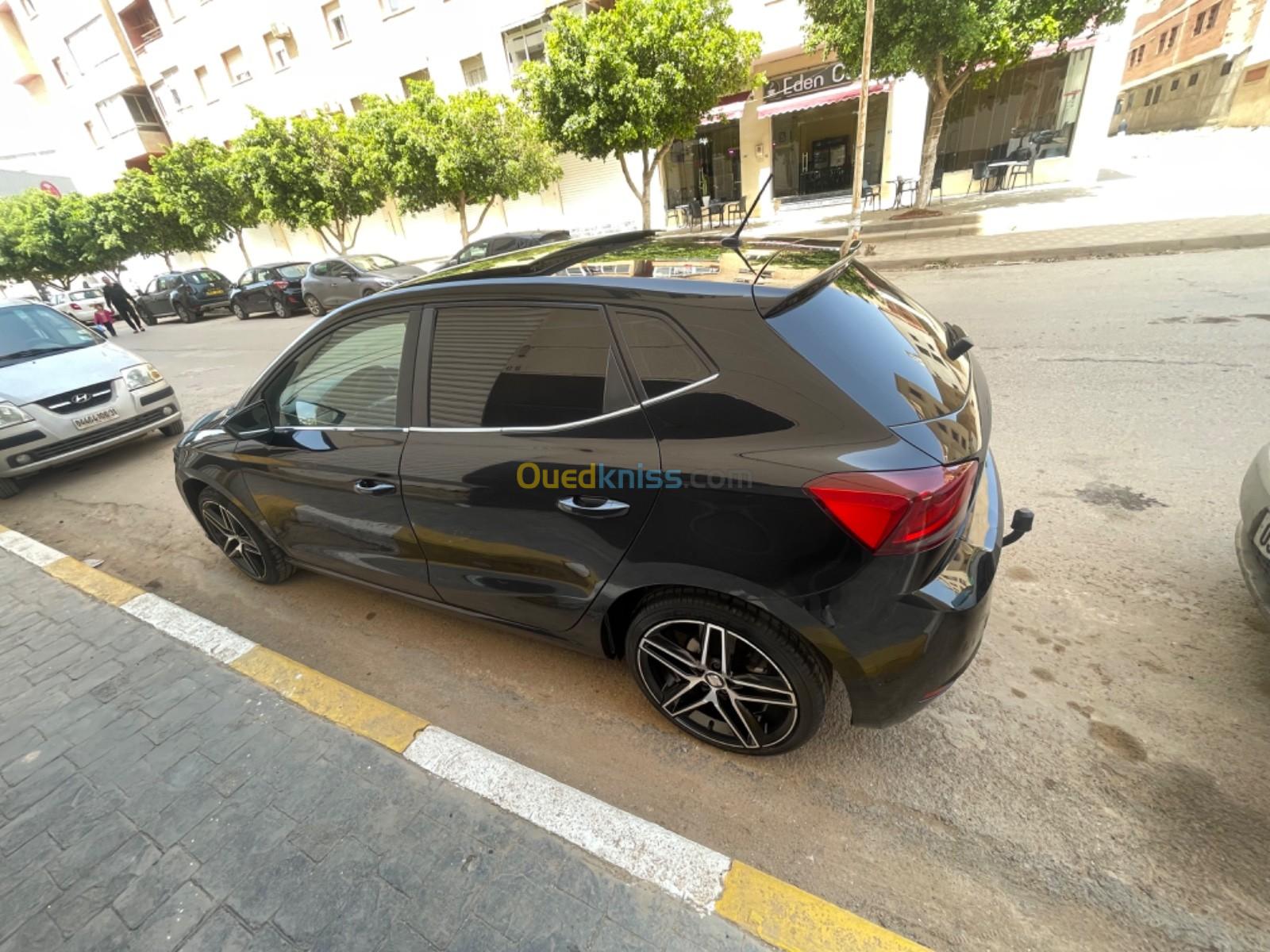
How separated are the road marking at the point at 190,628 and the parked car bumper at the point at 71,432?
289 centimetres

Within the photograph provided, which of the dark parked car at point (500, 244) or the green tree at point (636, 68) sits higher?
the green tree at point (636, 68)

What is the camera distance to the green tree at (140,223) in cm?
2439

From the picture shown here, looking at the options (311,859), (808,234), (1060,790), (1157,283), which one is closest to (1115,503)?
(1060,790)

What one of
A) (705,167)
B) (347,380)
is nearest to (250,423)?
(347,380)

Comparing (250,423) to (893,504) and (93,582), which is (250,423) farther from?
(893,504)

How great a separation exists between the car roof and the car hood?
487 centimetres

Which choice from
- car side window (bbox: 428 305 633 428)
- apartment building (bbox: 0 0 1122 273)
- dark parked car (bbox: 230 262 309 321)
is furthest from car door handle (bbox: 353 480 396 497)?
dark parked car (bbox: 230 262 309 321)

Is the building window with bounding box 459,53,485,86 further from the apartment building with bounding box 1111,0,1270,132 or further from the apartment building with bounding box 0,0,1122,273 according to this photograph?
the apartment building with bounding box 1111,0,1270,132

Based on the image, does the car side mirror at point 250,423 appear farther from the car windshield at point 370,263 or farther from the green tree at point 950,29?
the green tree at point 950,29

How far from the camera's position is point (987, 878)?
5.34 ft

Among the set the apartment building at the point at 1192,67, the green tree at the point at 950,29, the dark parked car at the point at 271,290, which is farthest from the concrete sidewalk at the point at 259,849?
the apartment building at the point at 1192,67

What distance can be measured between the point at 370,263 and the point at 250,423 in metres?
13.4

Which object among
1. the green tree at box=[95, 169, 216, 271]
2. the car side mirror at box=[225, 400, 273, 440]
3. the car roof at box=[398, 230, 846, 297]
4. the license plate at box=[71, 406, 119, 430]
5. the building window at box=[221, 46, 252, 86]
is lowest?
the license plate at box=[71, 406, 119, 430]

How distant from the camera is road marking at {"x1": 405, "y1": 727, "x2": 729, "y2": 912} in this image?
1.71 m
